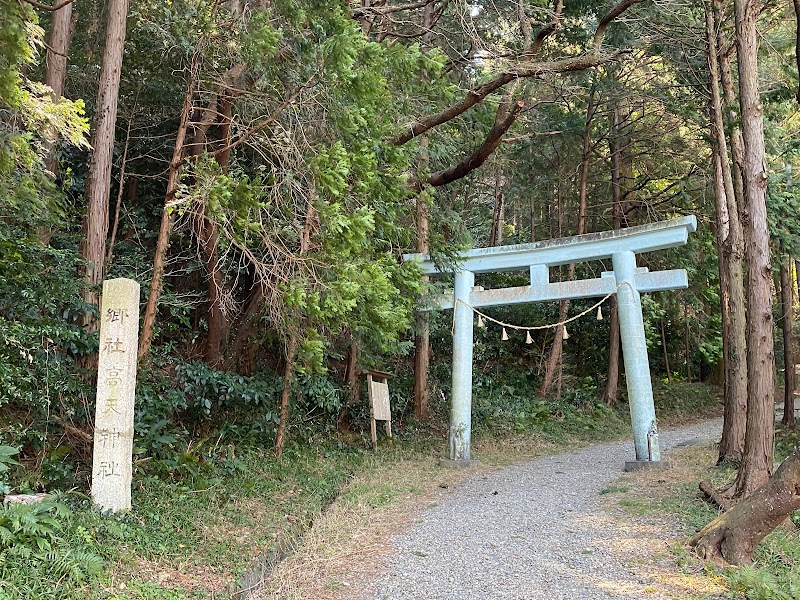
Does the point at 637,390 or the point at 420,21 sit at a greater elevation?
the point at 420,21

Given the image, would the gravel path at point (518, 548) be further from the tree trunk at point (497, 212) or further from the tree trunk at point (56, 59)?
the tree trunk at point (497, 212)

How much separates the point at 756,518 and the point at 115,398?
5.05 metres

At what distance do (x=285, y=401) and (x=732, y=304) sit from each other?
20.1ft

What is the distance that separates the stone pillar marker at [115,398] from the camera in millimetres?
4941

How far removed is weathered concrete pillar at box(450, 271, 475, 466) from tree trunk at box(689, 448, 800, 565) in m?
5.90

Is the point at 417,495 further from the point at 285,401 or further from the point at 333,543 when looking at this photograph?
the point at 333,543

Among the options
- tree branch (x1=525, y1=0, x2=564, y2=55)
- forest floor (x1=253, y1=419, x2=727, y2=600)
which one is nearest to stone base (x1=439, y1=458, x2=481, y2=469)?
forest floor (x1=253, y1=419, x2=727, y2=600)

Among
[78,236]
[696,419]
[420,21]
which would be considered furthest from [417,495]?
[696,419]

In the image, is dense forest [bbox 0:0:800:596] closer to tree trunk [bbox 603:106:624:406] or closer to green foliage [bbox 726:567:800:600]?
green foliage [bbox 726:567:800:600]

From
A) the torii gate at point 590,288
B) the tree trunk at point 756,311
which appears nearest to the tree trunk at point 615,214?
the torii gate at point 590,288

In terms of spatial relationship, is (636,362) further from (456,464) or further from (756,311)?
(756,311)

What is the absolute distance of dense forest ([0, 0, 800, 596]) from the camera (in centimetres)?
568

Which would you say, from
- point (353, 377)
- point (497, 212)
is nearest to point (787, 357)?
point (497, 212)

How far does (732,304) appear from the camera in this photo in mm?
8469
